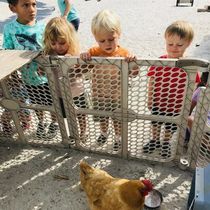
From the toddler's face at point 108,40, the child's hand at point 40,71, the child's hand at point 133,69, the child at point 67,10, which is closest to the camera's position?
the child's hand at point 133,69

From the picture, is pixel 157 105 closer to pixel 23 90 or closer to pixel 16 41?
pixel 23 90

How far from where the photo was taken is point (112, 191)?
1898 millimetres

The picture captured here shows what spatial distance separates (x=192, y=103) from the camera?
2355mm

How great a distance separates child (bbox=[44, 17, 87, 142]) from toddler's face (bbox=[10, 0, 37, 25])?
0.39 metres

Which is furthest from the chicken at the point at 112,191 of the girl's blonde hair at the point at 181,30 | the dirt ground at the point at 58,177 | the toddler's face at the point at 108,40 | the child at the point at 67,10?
the child at the point at 67,10

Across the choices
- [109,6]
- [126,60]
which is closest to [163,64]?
[126,60]

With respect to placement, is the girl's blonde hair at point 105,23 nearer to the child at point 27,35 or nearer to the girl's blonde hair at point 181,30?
the girl's blonde hair at point 181,30

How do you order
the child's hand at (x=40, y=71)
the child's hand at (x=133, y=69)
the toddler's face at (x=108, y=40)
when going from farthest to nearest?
the child's hand at (x=40, y=71)
the toddler's face at (x=108, y=40)
the child's hand at (x=133, y=69)

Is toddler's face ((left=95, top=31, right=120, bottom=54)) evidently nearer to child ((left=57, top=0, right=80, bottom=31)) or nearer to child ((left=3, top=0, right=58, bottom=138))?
child ((left=3, top=0, right=58, bottom=138))

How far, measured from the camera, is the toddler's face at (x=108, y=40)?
228cm

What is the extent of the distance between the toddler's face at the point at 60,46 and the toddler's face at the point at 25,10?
1.67ft

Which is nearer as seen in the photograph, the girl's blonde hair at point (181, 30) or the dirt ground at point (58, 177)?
the girl's blonde hair at point (181, 30)

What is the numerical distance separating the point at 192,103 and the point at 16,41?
166 centimetres

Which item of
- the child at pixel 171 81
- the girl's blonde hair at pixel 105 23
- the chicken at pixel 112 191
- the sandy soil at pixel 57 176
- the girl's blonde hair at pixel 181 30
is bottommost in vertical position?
the sandy soil at pixel 57 176
